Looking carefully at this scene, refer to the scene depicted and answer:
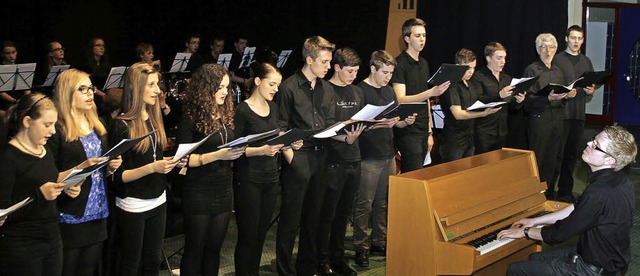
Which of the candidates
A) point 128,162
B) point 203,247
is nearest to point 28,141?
point 128,162

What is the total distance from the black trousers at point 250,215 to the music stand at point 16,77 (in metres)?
4.16

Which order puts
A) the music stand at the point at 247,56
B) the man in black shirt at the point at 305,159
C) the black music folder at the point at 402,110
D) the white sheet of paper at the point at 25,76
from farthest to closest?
the music stand at the point at 247,56
the white sheet of paper at the point at 25,76
the black music folder at the point at 402,110
the man in black shirt at the point at 305,159

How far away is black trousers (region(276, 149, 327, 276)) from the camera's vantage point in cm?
477

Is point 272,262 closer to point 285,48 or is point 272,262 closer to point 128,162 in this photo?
point 128,162

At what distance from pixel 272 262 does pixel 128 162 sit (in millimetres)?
1799

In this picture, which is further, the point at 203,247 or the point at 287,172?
the point at 287,172

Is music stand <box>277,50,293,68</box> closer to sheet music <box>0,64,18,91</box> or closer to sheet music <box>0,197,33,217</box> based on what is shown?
sheet music <box>0,64,18,91</box>

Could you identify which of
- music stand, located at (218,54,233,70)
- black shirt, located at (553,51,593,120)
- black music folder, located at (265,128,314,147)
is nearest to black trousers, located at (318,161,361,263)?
black music folder, located at (265,128,314,147)

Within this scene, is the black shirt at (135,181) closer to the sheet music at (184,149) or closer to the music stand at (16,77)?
the sheet music at (184,149)

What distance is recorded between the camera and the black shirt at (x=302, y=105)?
15.9 feet

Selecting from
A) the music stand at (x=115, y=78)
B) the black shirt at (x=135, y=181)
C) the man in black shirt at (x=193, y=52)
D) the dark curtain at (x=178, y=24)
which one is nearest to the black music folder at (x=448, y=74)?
the black shirt at (x=135, y=181)

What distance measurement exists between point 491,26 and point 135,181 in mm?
6578

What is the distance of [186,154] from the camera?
12.7 ft

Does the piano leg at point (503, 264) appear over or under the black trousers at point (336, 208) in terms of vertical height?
under
